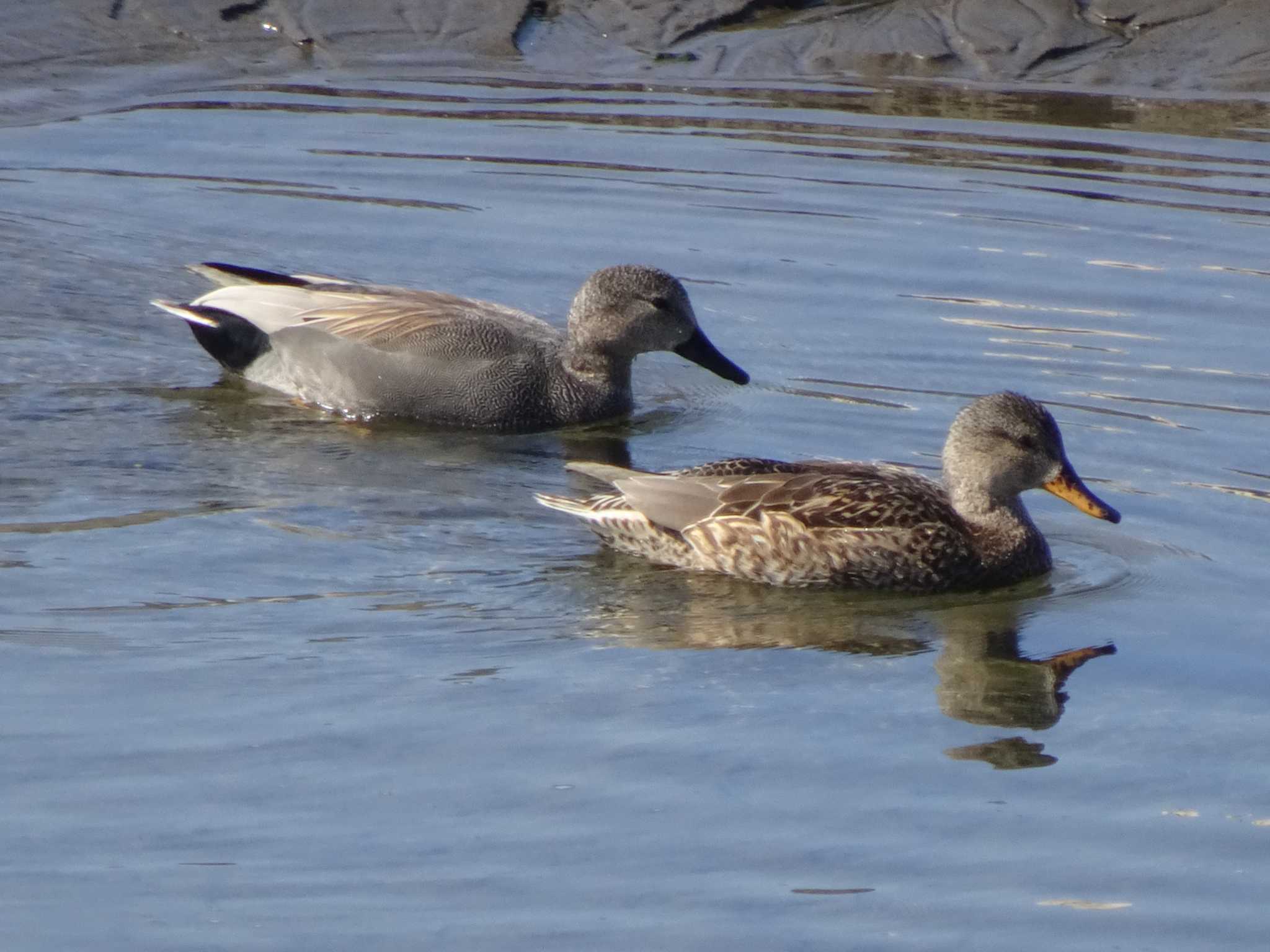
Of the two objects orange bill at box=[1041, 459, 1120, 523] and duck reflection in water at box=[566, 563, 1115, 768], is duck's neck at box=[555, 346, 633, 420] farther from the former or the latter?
orange bill at box=[1041, 459, 1120, 523]

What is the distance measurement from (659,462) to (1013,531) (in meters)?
2.00

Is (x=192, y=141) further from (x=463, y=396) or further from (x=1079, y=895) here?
(x=1079, y=895)

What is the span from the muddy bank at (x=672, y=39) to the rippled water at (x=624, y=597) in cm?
146

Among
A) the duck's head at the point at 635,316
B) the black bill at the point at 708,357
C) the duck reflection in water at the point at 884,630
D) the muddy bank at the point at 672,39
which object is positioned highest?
the muddy bank at the point at 672,39

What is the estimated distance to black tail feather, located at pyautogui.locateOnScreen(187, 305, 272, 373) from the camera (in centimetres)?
1033

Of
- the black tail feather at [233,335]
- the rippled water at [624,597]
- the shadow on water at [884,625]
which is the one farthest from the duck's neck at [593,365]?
the shadow on water at [884,625]

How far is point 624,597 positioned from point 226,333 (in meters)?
3.41

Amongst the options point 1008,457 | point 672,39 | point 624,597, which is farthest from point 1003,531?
point 672,39

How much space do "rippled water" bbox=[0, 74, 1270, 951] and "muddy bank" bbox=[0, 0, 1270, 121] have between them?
1.46 metres

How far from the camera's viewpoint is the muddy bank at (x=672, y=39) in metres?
15.3

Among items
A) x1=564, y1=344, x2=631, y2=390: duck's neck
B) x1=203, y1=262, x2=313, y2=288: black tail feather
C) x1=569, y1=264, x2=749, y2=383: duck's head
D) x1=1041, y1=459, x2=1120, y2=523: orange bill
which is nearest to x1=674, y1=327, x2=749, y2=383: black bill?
x1=569, y1=264, x2=749, y2=383: duck's head

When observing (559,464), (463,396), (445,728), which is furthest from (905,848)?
(463,396)

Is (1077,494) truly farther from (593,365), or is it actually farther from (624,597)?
(593,365)

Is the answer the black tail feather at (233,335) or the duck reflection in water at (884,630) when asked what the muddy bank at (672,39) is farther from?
the duck reflection in water at (884,630)
